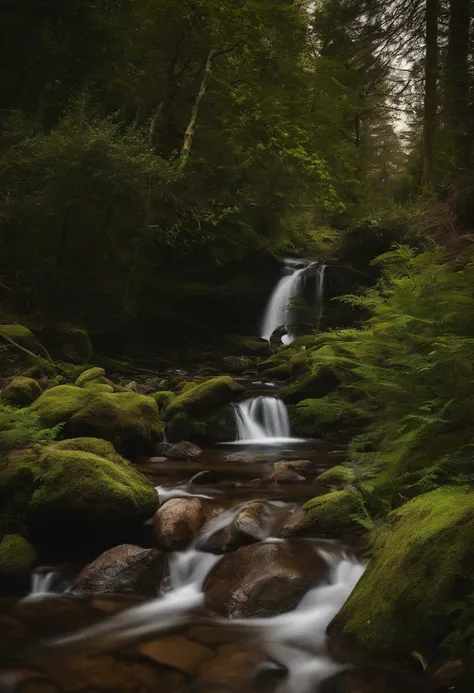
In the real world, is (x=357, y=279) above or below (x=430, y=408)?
→ above

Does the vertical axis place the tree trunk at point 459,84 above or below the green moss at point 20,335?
above

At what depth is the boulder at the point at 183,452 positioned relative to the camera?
950cm

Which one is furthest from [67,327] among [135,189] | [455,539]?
[455,539]

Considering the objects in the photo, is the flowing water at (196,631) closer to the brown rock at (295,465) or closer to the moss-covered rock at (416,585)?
the moss-covered rock at (416,585)

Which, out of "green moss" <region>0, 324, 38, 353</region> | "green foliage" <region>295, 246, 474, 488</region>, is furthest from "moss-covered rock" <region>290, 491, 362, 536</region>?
"green moss" <region>0, 324, 38, 353</region>

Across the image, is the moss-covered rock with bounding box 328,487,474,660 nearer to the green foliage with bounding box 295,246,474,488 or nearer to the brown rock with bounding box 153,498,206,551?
the green foliage with bounding box 295,246,474,488

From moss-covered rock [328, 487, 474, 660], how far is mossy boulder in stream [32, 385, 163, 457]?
551 cm

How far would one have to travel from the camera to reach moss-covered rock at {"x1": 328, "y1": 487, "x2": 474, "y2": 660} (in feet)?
10.3

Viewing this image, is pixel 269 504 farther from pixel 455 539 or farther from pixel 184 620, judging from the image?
pixel 455 539

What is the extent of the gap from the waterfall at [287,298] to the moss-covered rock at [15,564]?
15785 millimetres

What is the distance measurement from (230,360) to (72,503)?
12.6m

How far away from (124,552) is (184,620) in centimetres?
97

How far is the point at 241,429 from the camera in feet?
38.7

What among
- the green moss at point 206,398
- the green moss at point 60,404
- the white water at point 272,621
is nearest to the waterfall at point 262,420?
the green moss at point 206,398
